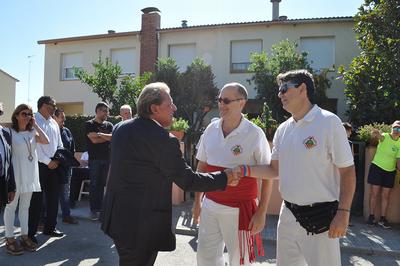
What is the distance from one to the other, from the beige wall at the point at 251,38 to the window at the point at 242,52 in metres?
0.24

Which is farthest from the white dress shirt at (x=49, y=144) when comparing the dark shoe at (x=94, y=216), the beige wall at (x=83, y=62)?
the beige wall at (x=83, y=62)

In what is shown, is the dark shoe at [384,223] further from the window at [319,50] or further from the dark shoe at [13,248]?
the window at [319,50]

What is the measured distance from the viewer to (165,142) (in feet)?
8.93

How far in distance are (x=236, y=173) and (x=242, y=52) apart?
16.5m

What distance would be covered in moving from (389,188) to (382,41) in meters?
5.66

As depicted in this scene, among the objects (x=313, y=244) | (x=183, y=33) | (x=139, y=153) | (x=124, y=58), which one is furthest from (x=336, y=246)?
(x=124, y=58)

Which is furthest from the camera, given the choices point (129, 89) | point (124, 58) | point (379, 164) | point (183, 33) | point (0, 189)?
point (124, 58)

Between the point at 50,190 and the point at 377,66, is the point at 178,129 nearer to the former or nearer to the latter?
the point at 50,190

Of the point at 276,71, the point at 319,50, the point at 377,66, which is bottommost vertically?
the point at 377,66

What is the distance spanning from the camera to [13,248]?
5.31 m

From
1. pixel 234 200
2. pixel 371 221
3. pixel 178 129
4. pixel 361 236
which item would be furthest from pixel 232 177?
pixel 178 129

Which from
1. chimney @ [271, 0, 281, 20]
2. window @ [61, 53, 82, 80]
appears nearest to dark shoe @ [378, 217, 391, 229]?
chimney @ [271, 0, 281, 20]

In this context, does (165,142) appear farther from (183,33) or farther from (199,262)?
(183,33)

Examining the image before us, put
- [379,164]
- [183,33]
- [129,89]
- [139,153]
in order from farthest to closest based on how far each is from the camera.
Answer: [183,33]
[129,89]
[379,164]
[139,153]
